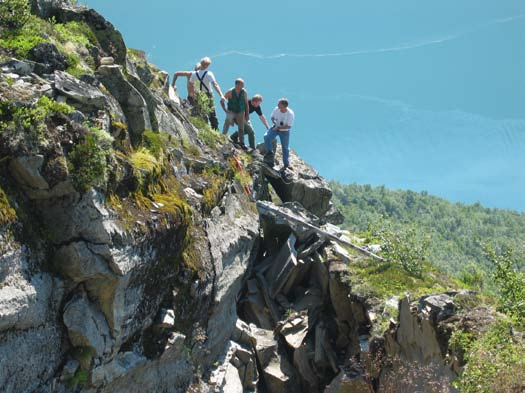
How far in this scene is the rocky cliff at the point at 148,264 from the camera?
363 inches

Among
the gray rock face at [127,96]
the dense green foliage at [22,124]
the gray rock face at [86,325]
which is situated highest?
the gray rock face at [127,96]

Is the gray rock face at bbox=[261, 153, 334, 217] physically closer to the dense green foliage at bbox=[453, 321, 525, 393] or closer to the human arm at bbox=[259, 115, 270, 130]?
the human arm at bbox=[259, 115, 270, 130]

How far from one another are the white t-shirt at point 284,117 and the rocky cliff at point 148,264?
7.77 ft

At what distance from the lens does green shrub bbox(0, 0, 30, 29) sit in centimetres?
1198

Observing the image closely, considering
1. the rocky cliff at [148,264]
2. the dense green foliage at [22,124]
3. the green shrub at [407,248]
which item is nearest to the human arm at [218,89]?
the rocky cliff at [148,264]

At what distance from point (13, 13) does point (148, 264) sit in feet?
19.5

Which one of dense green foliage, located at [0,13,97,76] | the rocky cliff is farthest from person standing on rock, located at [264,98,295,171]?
dense green foliage, located at [0,13,97,76]

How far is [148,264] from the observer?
1145cm

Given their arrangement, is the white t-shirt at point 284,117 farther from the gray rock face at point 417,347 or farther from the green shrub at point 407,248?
the gray rock face at point 417,347

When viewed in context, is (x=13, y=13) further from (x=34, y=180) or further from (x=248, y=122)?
(x=248, y=122)

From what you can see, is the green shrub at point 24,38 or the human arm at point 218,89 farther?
the human arm at point 218,89

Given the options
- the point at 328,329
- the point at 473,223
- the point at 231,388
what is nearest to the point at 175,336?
the point at 231,388

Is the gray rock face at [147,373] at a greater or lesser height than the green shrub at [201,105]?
lesser

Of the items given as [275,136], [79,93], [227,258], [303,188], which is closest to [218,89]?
[275,136]
